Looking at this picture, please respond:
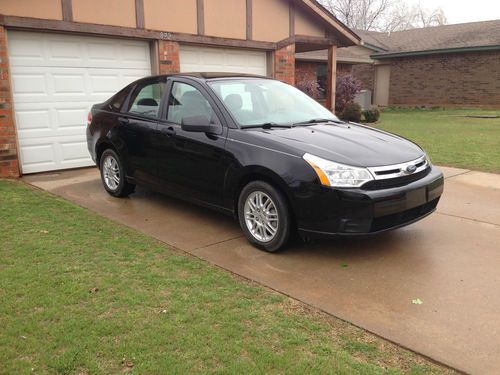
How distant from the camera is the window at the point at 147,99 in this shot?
5793 millimetres

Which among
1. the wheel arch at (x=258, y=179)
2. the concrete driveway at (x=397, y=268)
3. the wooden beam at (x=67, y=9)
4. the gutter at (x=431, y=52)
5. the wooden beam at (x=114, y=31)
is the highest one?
the gutter at (x=431, y=52)

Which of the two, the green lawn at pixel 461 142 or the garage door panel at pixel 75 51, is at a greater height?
the garage door panel at pixel 75 51

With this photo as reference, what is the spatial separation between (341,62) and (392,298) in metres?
22.6

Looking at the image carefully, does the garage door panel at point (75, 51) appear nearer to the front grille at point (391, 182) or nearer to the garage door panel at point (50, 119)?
the garage door panel at point (50, 119)

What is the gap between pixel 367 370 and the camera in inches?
106

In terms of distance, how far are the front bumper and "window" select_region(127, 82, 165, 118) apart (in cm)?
252

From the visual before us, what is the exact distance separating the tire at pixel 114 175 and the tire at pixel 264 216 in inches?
93.2

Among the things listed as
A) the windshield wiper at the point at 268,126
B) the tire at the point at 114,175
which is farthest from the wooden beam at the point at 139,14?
the windshield wiper at the point at 268,126

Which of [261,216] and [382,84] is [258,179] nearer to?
[261,216]

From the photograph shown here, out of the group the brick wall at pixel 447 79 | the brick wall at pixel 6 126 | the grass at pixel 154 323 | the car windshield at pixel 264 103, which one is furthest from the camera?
the brick wall at pixel 447 79

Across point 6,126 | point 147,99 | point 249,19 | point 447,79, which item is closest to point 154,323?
point 147,99

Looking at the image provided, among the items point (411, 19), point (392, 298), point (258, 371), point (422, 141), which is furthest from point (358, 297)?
point (411, 19)

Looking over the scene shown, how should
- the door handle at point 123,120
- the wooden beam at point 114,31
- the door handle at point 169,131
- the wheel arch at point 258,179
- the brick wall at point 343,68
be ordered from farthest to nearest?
the brick wall at point 343,68 < the wooden beam at point 114,31 < the door handle at point 123,120 < the door handle at point 169,131 < the wheel arch at point 258,179

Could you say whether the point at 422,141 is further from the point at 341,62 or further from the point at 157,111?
the point at 341,62
